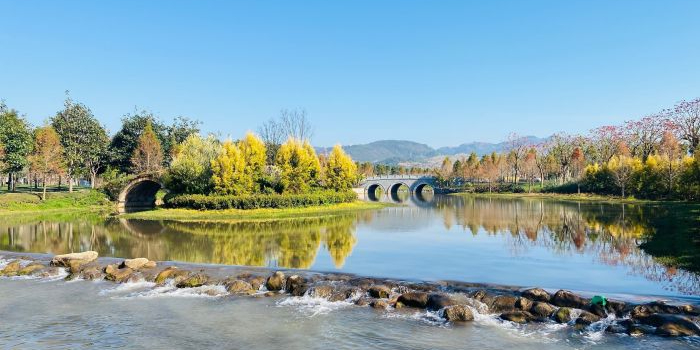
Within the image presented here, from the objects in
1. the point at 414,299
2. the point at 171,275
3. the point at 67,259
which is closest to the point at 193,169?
the point at 67,259

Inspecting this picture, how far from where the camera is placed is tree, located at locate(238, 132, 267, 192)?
51.5 m

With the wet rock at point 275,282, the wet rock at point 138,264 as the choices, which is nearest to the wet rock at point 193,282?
the wet rock at point 275,282

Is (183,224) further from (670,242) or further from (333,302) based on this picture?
(670,242)

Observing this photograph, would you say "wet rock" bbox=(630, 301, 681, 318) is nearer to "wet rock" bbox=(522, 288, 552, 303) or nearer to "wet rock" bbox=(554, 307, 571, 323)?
"wet rock" bbox=(554, 307, 571, 323)

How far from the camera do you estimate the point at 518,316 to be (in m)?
14.4

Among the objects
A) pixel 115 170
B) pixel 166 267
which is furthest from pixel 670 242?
pixel 115 170

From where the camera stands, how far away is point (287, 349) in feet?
41.0

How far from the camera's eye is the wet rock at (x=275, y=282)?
1845cm

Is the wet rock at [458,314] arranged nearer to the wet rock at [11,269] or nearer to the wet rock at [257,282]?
the wet rock at [257,282]

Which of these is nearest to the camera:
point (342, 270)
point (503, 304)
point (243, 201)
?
point (503, 304)

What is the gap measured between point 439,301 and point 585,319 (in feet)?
14.1

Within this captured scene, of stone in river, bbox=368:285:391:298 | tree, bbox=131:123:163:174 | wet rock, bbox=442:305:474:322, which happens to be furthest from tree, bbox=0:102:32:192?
wet rock, bbox=442:305:474:322

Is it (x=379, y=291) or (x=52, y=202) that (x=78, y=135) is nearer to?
(x=52, y=202)

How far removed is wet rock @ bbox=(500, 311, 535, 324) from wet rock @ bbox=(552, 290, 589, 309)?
A: 3.98ft
